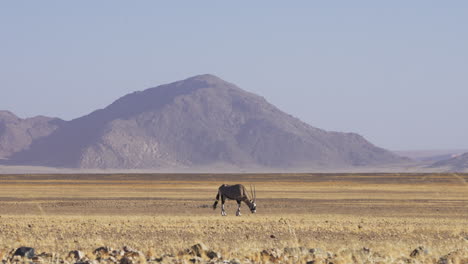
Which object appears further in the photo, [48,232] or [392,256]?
[48,232]

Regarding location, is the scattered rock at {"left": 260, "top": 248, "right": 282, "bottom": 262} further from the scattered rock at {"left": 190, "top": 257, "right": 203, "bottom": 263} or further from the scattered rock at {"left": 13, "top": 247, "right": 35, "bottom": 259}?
the scattered rock at {"left": 13, "top": 247, "right": 35, "bottom": 259}

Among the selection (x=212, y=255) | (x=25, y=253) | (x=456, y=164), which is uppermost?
(x=456, y=164)

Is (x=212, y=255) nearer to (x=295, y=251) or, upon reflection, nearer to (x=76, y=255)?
(x=295, y=251)

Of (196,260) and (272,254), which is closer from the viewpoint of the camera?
(196,260)

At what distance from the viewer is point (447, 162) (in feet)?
635

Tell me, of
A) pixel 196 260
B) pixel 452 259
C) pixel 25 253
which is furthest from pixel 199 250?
pixel 452 259

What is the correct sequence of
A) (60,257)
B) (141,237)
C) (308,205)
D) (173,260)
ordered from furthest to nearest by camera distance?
(308,205) → (141,237) → (60,257) → (173,260)

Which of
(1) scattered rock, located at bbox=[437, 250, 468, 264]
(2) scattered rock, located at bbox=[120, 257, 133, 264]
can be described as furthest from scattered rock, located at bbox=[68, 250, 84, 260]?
(1) scattered rock, located at bbox=[437, 250, 468, 264]

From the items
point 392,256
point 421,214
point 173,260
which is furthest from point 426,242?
point 421,214

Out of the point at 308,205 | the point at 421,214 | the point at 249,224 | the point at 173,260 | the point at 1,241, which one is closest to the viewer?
the point at 173,260

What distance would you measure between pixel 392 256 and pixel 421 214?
15778 mm

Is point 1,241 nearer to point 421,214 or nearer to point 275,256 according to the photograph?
point 275,256

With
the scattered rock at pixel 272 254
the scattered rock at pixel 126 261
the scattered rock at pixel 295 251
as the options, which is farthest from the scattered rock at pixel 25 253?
the scattered rock at pixel 295 251

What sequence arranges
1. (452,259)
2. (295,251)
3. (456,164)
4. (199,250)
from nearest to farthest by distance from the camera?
1. (452,259)
2. (199,250)
3. (295,251)
4. (456,164)
